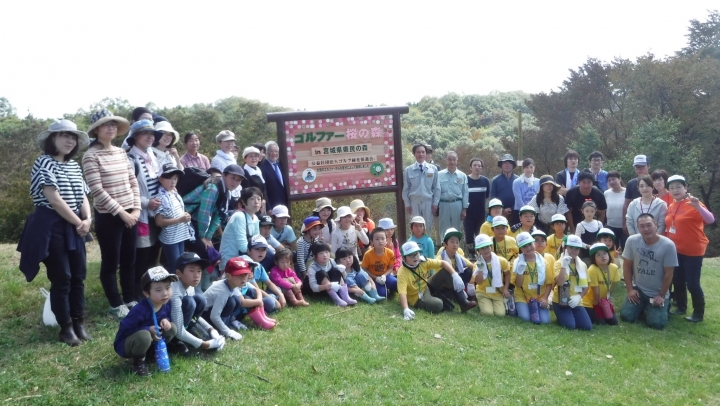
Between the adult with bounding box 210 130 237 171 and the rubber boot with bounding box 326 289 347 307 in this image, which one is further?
the adult with bounding box 210 130 237 171

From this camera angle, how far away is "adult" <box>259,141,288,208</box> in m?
8.62

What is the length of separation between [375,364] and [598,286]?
3715 millimetres

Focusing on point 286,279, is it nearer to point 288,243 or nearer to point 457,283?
point 288,243

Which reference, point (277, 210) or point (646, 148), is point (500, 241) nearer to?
point (277, 210)

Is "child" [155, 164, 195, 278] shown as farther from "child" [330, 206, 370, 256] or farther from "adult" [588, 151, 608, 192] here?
"adult" [588, 151, 608, 192]

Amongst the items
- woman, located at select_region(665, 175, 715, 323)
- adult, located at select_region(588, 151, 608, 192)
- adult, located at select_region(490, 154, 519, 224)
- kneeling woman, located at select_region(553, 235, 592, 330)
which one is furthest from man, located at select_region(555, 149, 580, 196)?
kneeling woman, located at select_region(553, 235, 592, 330)

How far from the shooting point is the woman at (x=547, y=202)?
875cm

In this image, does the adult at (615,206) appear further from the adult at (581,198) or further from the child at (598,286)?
the child at (598,286)

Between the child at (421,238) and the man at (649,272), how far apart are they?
2.70 meters

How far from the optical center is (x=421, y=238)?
815 centimetres

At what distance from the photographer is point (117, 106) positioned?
113 feet

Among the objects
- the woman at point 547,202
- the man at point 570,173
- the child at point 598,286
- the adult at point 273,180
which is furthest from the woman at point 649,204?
the adult at point 273,180

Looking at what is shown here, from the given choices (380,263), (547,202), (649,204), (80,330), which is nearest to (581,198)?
(547,202)

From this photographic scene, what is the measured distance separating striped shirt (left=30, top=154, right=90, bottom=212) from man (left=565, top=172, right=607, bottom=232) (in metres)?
7.07
